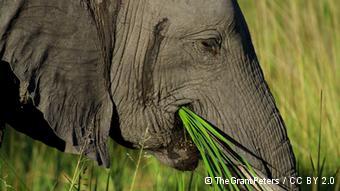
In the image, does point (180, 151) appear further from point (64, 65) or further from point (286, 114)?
point (286, 114)

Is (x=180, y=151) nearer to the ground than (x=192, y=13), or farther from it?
nearer to the ground

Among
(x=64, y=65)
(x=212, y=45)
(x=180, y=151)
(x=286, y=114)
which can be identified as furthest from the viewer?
(x=286, y=114)

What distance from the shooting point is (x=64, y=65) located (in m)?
4.12

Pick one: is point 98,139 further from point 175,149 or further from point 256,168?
point 256,168

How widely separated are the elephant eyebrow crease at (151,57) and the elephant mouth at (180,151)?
166 mm

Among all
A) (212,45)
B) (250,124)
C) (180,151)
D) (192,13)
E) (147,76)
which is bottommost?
(180,151)

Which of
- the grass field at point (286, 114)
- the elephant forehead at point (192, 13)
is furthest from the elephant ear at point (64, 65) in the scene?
the grass field at point (286, 114)

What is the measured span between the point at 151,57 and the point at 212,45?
25 cm

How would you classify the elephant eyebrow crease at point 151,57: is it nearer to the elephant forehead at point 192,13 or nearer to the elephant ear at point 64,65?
the elephant forehead at point 192,13

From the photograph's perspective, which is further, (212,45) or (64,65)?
(212,45)

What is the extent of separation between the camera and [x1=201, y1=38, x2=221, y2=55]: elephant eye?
13.8 feet

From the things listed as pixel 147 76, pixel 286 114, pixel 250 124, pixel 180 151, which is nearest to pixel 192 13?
pixel 147 76

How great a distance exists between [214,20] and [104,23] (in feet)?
1.46

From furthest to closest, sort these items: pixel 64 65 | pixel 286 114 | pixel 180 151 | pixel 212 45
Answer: pixel 286 114
pixel 180 151
pixel 212 45
pixel 64 65
